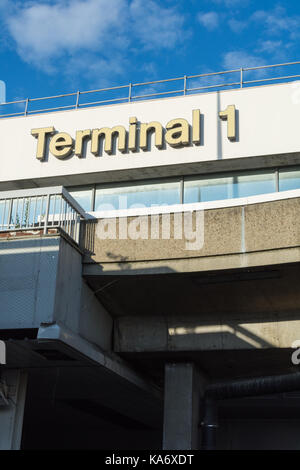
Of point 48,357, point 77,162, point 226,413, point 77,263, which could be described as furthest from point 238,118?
point 226,413

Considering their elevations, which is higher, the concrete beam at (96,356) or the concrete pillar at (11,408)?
the concrete beam at (96,356)

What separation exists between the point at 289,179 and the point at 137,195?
14.3 feet

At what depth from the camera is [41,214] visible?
12609 mm

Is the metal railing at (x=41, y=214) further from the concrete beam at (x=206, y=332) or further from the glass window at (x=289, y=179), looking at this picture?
the glass window at (x=289, y=179)

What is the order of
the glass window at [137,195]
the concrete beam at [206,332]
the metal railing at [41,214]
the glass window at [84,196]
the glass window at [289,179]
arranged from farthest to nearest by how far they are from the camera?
the glass window at [84,196] < the glass window at [137,195] < the glass window at [289,179] < the concrete beam at [206,332] < the metal railing at [41,214]

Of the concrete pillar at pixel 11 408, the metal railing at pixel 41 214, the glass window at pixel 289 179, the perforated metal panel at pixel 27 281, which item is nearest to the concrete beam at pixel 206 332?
the concrete pillar at pixel 11 408

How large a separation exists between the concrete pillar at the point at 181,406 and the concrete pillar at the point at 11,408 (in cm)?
362

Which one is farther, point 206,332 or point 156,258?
point 206,332

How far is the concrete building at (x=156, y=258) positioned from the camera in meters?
12.1

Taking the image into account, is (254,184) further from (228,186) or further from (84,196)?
(84,196)

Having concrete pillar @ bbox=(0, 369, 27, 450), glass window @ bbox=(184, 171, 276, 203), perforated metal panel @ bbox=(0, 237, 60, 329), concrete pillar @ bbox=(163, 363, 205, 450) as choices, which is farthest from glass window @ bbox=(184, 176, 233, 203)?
concrete pillar @ bbox=(0, 369, 27, 450)

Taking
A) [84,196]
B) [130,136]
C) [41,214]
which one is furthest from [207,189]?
[41,214]

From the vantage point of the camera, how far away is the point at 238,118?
53.1 ft

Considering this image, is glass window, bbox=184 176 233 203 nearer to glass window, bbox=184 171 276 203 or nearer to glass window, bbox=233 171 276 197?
glass window, bbox=184 171 276 203
